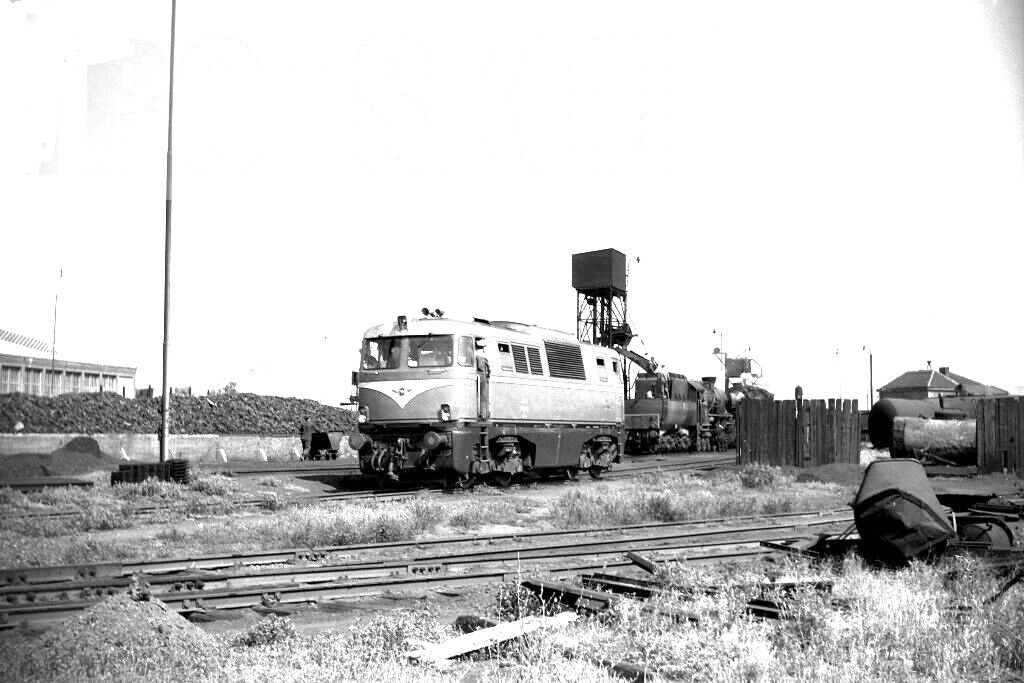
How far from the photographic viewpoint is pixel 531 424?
20188 mm

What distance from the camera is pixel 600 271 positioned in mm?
45875

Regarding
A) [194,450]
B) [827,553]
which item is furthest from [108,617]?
[194,450]

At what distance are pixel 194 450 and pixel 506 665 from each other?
26032 millimetres

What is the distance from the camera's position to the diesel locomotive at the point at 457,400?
17.8 metres

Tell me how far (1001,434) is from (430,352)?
14910mm

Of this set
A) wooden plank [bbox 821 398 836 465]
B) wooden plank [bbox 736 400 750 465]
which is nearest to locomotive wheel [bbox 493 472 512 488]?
wooden plank [bbox 736 400 750 465]

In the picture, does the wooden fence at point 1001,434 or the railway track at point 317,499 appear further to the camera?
the wooden fence at point 1001,434

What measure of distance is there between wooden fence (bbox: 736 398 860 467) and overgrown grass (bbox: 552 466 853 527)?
231cm

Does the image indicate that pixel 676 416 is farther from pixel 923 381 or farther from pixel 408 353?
pixel 923 381

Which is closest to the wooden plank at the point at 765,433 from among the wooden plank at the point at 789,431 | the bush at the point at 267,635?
the wooden plank at the point at 789,431

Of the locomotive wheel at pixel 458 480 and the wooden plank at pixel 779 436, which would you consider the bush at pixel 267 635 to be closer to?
the locomotive wheel at pixel 458 480

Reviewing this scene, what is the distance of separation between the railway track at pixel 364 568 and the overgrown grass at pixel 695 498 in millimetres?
1166

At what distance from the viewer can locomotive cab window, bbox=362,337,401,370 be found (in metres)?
18.4

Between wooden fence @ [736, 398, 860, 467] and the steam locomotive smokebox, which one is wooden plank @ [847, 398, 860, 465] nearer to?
wooden fence @ [736, 398, 860, 467]
